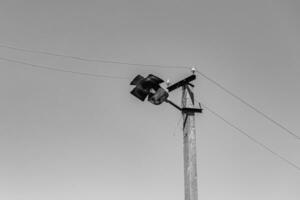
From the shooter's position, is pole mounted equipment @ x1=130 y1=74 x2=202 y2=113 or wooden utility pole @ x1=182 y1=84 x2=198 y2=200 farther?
pole mounted equipment @ x1=130 y1=74 x2=202 y2=113

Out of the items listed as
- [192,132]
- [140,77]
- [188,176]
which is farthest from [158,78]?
[188,176]

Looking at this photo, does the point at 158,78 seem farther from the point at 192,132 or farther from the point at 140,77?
the point at 192,132

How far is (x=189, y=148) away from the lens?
816 cm

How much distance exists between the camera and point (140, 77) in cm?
839

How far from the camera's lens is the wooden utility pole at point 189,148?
25.7ft

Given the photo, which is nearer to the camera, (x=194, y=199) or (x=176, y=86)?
(x=194, y=199)

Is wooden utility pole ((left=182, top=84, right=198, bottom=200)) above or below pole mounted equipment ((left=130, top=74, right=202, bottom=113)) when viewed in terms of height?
below

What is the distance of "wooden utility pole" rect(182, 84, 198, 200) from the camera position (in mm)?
7844

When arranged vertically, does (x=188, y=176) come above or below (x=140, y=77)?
below

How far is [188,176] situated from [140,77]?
70.4 inches

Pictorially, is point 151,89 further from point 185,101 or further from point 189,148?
point 189,148

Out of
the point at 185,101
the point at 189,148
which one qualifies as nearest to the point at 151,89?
the point at 185,101

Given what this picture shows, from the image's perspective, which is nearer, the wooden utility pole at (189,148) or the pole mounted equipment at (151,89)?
the wooden utility pole at (189,148)

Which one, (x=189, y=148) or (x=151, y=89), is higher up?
(x=151, y=89)
